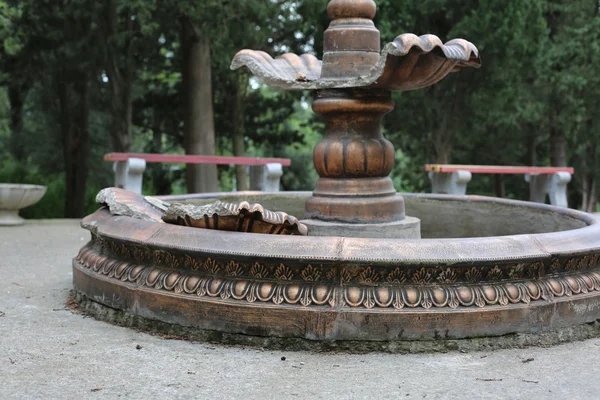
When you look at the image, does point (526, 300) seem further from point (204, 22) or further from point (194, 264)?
point (204, 22)

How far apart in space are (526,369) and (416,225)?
7.30ft

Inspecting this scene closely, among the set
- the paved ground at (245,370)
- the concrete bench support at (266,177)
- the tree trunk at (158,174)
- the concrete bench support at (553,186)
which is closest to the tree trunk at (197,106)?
the concrete bench support at (266,177)

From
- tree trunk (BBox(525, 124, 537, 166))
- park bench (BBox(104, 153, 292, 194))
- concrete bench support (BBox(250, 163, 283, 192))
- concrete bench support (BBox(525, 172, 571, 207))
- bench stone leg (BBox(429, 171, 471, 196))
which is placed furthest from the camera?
tree trunk (BBox(525, 124, 537, 166))

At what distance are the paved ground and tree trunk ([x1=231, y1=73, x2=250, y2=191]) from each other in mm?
10919

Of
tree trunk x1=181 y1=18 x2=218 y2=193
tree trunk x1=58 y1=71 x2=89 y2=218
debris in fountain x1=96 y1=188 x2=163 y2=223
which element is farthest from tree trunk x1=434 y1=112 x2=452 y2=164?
debris in fountain x1=96 y1=188 x2=163 y2=223

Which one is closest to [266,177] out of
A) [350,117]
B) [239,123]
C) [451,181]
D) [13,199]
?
[451,181]

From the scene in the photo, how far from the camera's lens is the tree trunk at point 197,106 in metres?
12.8

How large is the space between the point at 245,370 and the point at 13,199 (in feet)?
23.7

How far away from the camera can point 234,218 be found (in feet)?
14.0

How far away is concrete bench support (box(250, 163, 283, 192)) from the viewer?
10586mm

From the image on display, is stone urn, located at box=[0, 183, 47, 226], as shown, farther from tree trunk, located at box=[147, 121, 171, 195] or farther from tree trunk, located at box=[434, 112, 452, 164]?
tree trunk, located at box=[434, 112, 452, 164]

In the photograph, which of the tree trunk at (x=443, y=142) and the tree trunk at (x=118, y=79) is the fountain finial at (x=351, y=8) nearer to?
the tree trunk at (x=118, y=79)

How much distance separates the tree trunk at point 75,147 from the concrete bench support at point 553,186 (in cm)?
880

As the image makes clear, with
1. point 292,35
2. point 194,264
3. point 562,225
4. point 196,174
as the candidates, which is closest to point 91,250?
point 194,264
